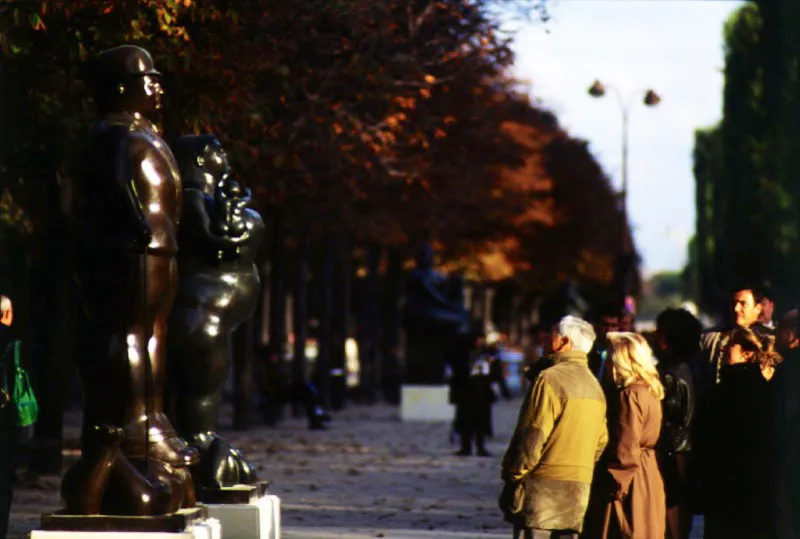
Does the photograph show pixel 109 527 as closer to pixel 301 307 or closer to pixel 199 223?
pixel 199 223

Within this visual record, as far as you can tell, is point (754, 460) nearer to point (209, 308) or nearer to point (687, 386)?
point (687, 386)

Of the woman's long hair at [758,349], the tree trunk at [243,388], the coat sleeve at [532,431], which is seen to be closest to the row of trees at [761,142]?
the tree trunk at [243,388]

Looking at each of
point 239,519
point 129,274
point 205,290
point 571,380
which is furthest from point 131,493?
point 205,290

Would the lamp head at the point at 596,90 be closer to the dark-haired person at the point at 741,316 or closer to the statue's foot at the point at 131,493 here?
the dark-haired person at the point at 741,316

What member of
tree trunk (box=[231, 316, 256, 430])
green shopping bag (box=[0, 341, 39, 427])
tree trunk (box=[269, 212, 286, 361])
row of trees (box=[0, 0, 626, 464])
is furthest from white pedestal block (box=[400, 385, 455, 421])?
green shopping bag (box=[0, 341, 39, 427])

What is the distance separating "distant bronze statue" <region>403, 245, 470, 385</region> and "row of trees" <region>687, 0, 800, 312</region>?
964 cm

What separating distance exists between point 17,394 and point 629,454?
3886mm

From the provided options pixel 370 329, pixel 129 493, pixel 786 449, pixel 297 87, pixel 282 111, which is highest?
pixel 297 87

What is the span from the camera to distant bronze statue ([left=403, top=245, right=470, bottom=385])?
4169 cm

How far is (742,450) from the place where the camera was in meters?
11.2

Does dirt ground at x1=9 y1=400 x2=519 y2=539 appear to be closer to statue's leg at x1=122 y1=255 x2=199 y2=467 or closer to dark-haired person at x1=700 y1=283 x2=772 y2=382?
dark-haired person at x1=700 y1=283 x2=772 y2=382

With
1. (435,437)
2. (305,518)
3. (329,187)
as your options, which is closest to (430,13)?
(329,187)

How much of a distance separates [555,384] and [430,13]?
60.6 feet

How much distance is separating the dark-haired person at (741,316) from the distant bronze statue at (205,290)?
306cm
